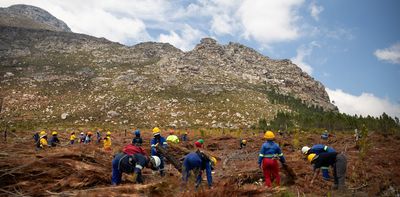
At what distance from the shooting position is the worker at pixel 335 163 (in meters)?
9.57

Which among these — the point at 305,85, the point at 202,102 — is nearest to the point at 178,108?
the point at 202,102

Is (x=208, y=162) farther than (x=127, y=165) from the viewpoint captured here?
Yes

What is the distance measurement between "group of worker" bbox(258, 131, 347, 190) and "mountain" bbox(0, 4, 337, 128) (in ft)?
146

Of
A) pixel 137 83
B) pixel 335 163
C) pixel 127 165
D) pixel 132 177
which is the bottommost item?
pixel 132 177

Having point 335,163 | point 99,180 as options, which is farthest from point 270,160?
point 99,180

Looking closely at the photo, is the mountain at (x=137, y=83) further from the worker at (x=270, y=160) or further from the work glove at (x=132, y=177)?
the worker at (x=270, y=160)

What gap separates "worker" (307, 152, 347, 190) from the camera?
9.57m

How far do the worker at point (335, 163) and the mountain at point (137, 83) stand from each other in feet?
149

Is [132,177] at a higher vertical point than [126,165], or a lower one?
lower

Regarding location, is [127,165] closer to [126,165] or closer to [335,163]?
[126,165]

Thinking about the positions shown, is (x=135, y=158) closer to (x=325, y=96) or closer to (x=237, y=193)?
(x=237, y=193)

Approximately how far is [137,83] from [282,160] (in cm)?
6893

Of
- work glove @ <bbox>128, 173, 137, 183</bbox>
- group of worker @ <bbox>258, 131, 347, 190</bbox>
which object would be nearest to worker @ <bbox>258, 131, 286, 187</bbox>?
group of worker @ <bbox>258, 131, 347, 190</bbox>

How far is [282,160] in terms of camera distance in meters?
9.38
